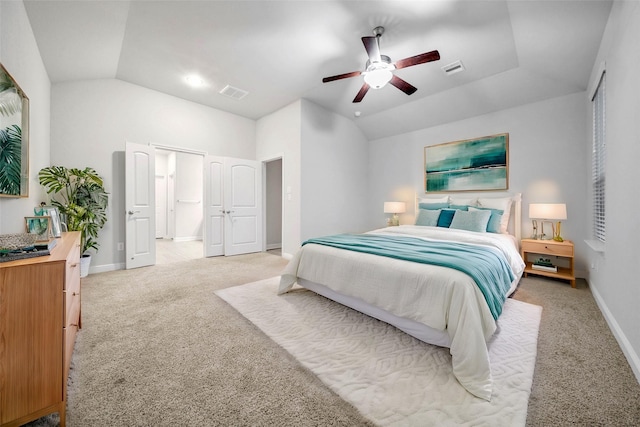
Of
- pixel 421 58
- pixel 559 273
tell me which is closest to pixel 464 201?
pixel 559 273

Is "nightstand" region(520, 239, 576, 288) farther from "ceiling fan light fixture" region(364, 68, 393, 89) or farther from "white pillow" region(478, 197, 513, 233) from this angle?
"ceiling fan light fixture" region(364, 68, 393, 89)

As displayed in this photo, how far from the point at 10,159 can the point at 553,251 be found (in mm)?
5308

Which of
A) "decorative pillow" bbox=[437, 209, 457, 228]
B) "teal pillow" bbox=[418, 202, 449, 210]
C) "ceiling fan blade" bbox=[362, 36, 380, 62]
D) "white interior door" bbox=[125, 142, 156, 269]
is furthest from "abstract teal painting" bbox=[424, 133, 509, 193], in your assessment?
"white interior door" bbox=[125, 142, 156, 269]

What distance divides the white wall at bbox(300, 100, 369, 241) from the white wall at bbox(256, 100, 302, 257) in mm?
112

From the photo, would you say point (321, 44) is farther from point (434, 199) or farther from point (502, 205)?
point (502, 205)

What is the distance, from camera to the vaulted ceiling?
238cm

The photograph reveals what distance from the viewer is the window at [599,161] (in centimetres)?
257

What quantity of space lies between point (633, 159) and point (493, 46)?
6.41 ft

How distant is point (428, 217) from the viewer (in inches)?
156

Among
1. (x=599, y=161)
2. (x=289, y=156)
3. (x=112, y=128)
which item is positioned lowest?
(x=599, y=161)

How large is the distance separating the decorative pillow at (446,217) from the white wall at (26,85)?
4.45 m

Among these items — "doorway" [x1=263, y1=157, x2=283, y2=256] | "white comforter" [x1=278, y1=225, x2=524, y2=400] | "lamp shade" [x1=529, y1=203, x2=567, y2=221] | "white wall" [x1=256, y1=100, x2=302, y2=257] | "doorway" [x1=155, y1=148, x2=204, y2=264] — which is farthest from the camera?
"doorway" [x1=155, y1=148, x2=204, y2=264]

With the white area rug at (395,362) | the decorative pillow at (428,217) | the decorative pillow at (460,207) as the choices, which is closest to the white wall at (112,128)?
the white area rug at (395,362)

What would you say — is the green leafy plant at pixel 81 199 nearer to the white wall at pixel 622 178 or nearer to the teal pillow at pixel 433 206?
the teal pillow at pixel 433 206
